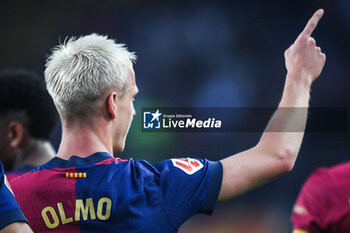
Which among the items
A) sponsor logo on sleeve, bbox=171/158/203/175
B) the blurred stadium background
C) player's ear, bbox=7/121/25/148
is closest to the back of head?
player's ear, bbox=7/121/25/148

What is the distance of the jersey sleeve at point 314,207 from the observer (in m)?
3.34

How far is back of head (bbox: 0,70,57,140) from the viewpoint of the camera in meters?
3.66

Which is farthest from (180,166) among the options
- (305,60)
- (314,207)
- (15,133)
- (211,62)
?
(211,62)

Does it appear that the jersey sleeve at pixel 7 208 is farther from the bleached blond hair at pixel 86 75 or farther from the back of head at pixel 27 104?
the back of head at pixel 27 104

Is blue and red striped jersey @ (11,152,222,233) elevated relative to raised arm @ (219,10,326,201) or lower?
lower

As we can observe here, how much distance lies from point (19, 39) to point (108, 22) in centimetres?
102

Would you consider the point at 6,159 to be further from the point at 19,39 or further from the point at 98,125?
the point at 19,39

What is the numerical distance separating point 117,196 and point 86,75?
41 cm

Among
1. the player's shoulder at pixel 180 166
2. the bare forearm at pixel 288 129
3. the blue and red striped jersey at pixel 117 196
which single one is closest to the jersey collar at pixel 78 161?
the blue and red striped jersey at pixel 117 196

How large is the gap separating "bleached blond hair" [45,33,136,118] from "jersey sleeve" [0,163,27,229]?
445 millimetres

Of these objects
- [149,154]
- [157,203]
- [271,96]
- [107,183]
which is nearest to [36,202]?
[107,183]

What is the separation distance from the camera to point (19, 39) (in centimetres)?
698

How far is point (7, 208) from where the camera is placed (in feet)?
5.61

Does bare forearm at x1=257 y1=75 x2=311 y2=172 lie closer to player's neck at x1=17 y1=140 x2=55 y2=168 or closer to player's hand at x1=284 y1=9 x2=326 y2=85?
player's hand at x1=284 y1=9 x2=326 y2=85
